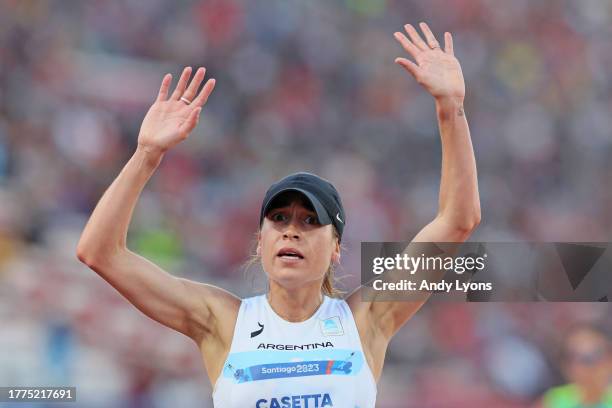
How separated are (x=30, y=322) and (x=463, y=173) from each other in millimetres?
4336

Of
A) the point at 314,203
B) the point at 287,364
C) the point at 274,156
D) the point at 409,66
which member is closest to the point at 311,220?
the point at 314,203

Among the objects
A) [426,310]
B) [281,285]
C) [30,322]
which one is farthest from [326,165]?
[281,285]

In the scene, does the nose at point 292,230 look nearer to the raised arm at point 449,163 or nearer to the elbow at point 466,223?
Result: the raised arm at point 449,163

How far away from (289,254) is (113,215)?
59cm

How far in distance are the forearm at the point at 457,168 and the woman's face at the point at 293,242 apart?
0.43m

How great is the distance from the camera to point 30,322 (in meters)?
6.66

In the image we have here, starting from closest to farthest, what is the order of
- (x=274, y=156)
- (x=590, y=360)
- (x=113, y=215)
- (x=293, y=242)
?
(x=113, y=215) < (x=293, y=242) < (x=590, y=360) < (x=274, y=156)

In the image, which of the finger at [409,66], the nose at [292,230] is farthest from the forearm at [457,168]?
the nose at [292,230]

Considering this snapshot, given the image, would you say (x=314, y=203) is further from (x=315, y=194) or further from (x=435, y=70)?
(x=435, y=70)

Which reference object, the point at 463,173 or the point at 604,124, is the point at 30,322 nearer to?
the point at 463,173

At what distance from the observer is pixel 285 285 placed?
10.6ft

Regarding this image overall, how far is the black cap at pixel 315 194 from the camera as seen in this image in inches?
125

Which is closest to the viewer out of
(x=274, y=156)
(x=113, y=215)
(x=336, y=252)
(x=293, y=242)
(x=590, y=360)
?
(x=113, y=215)

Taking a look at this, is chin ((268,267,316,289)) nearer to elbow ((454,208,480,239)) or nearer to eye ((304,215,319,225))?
eye ((304,215,319,225))
